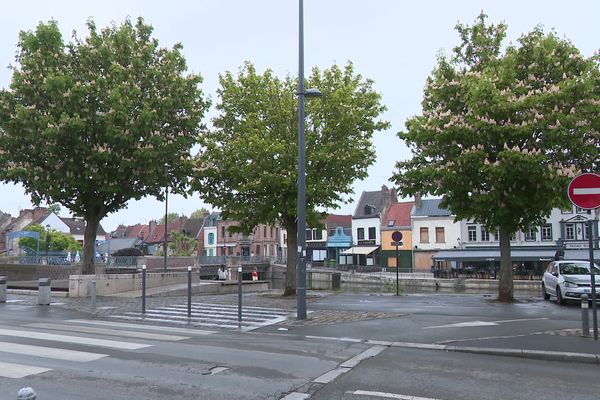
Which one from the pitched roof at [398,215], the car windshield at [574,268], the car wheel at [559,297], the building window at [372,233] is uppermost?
the pitched roof at [398,215]

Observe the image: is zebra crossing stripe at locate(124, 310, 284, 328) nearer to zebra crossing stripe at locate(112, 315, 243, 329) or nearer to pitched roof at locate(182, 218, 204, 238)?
zebra crossing stripe at locate(112, 315, 243, 329)

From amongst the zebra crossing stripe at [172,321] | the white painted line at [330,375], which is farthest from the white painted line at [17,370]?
the zebra crossing stripe at [172,321]

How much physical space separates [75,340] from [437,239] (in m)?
56.6

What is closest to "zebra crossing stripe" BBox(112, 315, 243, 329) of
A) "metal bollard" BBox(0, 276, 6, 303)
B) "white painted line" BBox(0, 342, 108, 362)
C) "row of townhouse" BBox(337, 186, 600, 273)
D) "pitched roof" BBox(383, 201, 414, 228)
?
"white painted line" BBox(0, 342, 108, 362)

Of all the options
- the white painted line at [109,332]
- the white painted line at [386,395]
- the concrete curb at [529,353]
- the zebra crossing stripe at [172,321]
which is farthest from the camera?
the zebra crossing stripe at [172,321]

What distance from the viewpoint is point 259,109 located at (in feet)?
66.4

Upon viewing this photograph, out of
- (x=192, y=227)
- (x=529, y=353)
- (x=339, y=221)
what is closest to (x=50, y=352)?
(x=529, y=353)

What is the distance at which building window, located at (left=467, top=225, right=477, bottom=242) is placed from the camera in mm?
59094

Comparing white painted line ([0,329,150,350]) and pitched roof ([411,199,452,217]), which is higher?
pitched roof ([411,199,452,217])

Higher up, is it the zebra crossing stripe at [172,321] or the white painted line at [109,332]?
the white painted line at [109,332]

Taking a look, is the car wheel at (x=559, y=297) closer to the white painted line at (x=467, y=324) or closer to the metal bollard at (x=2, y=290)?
the white painted line at (x=467, y=324)

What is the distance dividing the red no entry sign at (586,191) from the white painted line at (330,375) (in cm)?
542

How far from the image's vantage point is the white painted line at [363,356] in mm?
8077

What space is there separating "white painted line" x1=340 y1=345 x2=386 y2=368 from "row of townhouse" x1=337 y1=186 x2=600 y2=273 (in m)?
35.2
